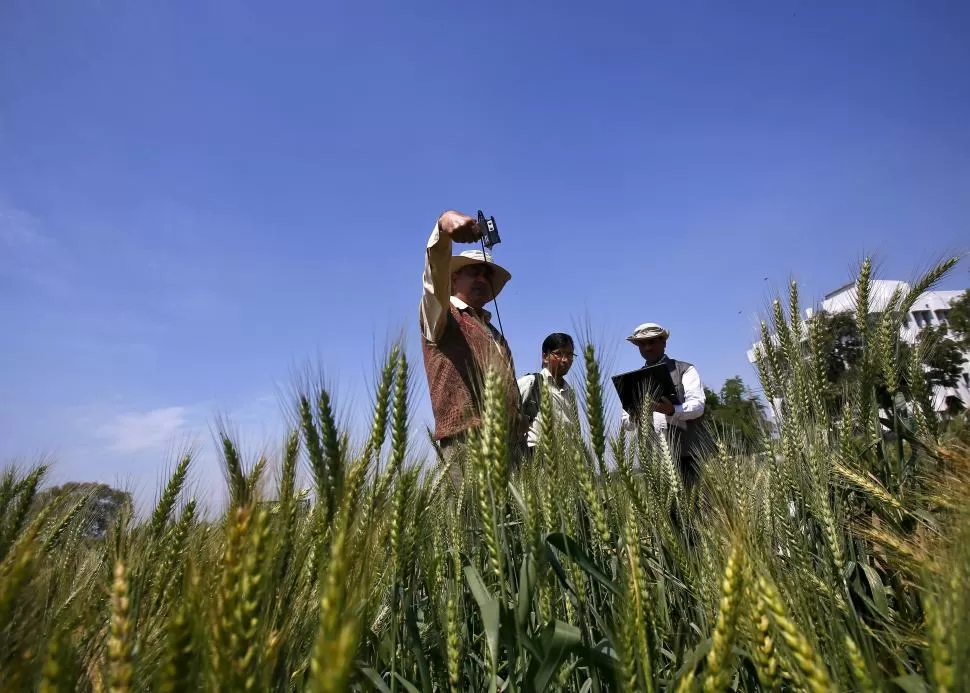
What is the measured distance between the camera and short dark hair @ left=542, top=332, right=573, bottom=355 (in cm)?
405

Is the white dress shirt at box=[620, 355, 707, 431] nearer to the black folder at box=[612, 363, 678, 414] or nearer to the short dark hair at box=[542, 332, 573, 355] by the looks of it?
the black folder at box=[612, 363, 678, 414]

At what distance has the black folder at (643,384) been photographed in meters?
3.36

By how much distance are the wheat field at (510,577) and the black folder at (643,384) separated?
3.48ft

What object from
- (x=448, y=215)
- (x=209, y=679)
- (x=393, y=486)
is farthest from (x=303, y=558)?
(x=448, y=215)

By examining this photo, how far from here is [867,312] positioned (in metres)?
2.51

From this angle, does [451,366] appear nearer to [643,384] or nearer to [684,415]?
[643,384]

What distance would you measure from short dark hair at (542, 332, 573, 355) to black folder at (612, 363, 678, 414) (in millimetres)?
652

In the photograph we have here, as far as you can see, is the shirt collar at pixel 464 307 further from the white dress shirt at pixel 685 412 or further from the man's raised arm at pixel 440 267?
the white dress shirt at pixel 685 412

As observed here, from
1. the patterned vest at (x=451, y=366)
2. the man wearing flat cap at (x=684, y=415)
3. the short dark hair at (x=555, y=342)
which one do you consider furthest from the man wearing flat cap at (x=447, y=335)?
the man wearing flat cap at (x=684, y=415)

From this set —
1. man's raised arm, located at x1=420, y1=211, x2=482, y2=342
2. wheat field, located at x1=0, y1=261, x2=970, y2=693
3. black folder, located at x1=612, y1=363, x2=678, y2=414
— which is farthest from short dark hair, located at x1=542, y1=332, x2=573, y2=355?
wheat field, located at x1=0, y1=261, x2=970, y2=693

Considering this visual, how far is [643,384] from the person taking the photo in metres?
3.36

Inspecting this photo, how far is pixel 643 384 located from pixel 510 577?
2198 mm

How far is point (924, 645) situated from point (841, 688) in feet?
0.88

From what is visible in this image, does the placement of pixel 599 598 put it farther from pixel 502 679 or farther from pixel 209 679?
pixel 209 679
